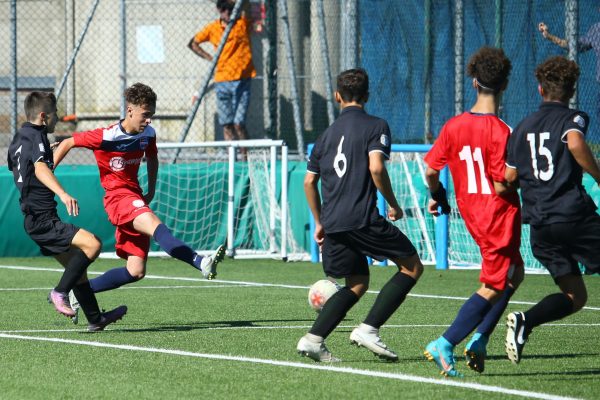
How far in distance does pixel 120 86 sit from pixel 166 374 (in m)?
10.7

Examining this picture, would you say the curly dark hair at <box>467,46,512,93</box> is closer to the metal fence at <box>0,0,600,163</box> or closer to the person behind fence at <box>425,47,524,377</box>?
the person behind fence at <box>425,47,524,377</box>

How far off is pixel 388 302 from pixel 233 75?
10.1m

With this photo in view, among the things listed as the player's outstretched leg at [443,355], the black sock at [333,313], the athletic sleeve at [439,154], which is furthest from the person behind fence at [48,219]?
the player's outstretched leg at [443,355]

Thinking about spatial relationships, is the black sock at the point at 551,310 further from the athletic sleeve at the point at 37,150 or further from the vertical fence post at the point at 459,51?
the vertical fence post at the point at 459,51

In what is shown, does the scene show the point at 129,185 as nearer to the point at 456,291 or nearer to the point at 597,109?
the point at 456,291

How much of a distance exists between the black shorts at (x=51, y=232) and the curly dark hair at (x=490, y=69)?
357cm

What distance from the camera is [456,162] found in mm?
7023

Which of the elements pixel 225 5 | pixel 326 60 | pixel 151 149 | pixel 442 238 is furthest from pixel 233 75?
pixel 151 149

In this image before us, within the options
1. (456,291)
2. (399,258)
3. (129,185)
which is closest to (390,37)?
(456,291)

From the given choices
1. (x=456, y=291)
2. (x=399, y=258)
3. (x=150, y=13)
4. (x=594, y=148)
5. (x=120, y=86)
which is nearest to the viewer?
(x=399, y=258)

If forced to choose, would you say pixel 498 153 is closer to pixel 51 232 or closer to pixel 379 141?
pixel 379 141

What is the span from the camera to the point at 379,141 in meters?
7.20

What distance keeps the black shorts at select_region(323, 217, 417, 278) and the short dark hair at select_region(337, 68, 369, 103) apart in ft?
2.42

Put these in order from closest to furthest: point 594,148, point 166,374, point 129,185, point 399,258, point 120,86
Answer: point 166,374 < point 399,258 < point 129,185 < point 594,148 < point 120,86
